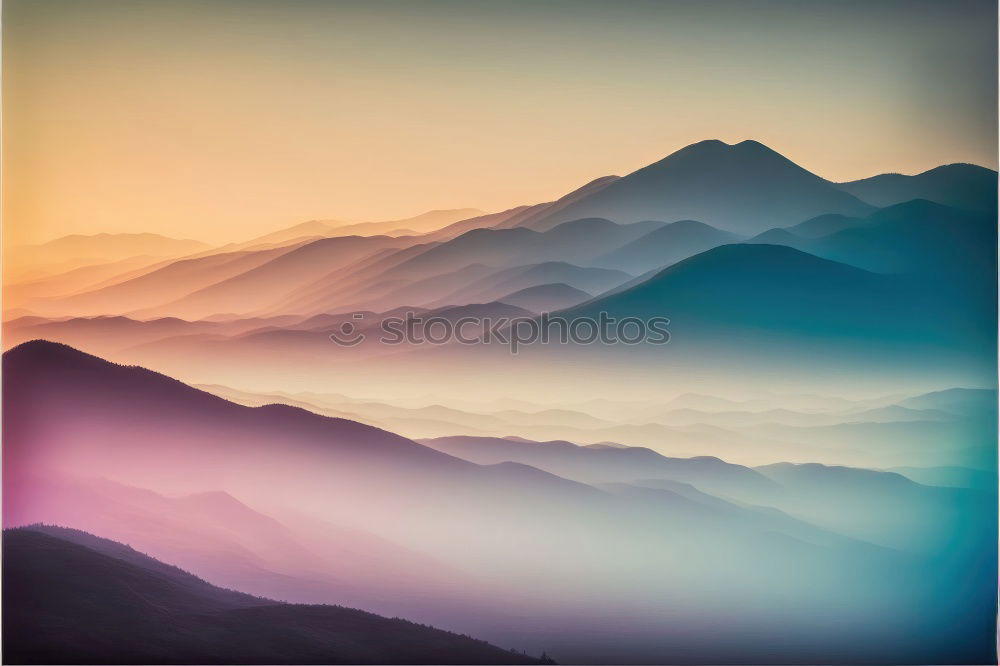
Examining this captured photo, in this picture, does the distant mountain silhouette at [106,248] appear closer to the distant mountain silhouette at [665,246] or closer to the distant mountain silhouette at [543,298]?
the distant mountain silhouette at [543,298]

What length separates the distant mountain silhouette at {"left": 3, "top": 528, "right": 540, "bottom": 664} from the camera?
3.28 meters

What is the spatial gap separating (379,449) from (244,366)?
2.11 feet

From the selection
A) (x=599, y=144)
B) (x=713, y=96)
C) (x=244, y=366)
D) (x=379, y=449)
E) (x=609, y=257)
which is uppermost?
(x=713, y=96)

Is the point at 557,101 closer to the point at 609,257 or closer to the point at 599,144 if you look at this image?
the point at 599,144

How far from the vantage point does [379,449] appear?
11.0 ft

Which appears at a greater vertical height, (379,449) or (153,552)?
(379,449)

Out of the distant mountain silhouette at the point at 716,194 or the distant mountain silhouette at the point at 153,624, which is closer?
the distant mountain silhouette at the point at 153,624

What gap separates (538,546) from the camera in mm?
3334

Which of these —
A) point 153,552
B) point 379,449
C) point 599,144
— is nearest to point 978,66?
point 599,144

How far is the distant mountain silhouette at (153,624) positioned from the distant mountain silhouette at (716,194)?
180 centimetres

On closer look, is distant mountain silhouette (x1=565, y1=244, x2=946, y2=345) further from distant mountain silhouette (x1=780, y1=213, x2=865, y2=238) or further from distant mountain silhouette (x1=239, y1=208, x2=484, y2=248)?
distant mountain silhouette (x1=239, y1=208, x2=484, y2=248)

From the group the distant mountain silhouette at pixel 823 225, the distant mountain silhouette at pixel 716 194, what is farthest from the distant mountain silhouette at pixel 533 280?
the distant mountain silhouette at pixel 823 225

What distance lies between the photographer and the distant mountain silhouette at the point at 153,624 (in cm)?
328

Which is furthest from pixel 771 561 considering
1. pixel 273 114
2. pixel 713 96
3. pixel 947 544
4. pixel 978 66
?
pixel 273 114
